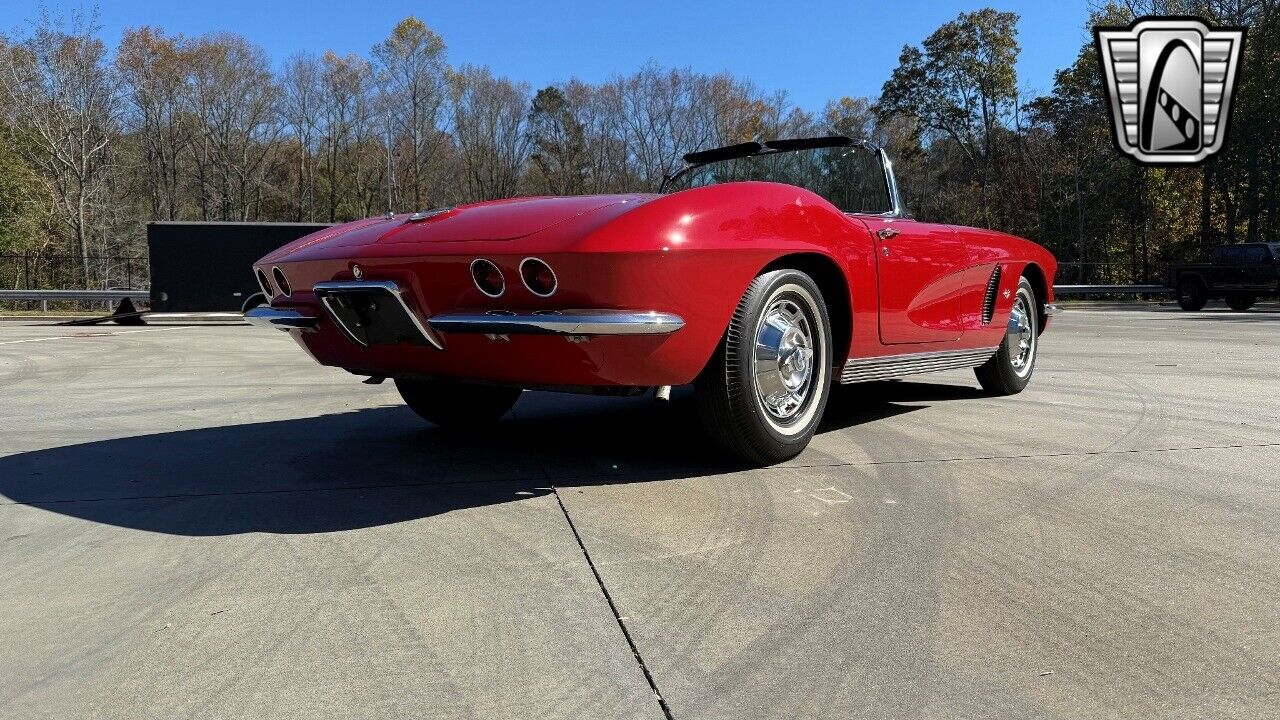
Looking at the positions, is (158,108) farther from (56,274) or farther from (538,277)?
(538,277)

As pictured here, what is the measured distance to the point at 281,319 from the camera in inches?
145

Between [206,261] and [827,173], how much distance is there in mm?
17995

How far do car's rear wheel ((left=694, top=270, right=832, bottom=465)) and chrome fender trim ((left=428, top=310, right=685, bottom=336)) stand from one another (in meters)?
0.35

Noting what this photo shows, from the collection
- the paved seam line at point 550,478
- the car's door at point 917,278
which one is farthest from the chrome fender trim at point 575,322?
the car's door at point 917,278

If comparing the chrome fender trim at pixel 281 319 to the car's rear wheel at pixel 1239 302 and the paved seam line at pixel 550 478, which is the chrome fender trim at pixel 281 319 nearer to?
the paved seam line at pixel 550 478

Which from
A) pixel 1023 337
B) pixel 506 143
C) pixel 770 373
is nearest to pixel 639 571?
pixel 770 373

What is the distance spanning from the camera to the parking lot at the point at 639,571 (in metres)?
1.71

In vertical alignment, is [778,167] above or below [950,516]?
above

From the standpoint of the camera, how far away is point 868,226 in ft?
12.8

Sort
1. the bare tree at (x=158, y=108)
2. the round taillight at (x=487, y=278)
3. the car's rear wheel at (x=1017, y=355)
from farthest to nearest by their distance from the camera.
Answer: the bare tree at (x=158, y=108)
the car's rear wheel at (x=1017, y=355)
the round taillight at (x=487, y=278)

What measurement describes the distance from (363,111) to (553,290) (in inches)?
1931

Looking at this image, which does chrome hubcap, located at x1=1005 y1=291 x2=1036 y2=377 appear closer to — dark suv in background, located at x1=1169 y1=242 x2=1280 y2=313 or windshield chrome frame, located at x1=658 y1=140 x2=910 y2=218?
windshield chrome frame, located at x1=658 y1=140 x2=910 y2=218

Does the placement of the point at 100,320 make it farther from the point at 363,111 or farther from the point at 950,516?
the point at 363,111

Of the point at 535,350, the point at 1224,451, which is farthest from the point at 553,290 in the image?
the point at 1224,451
